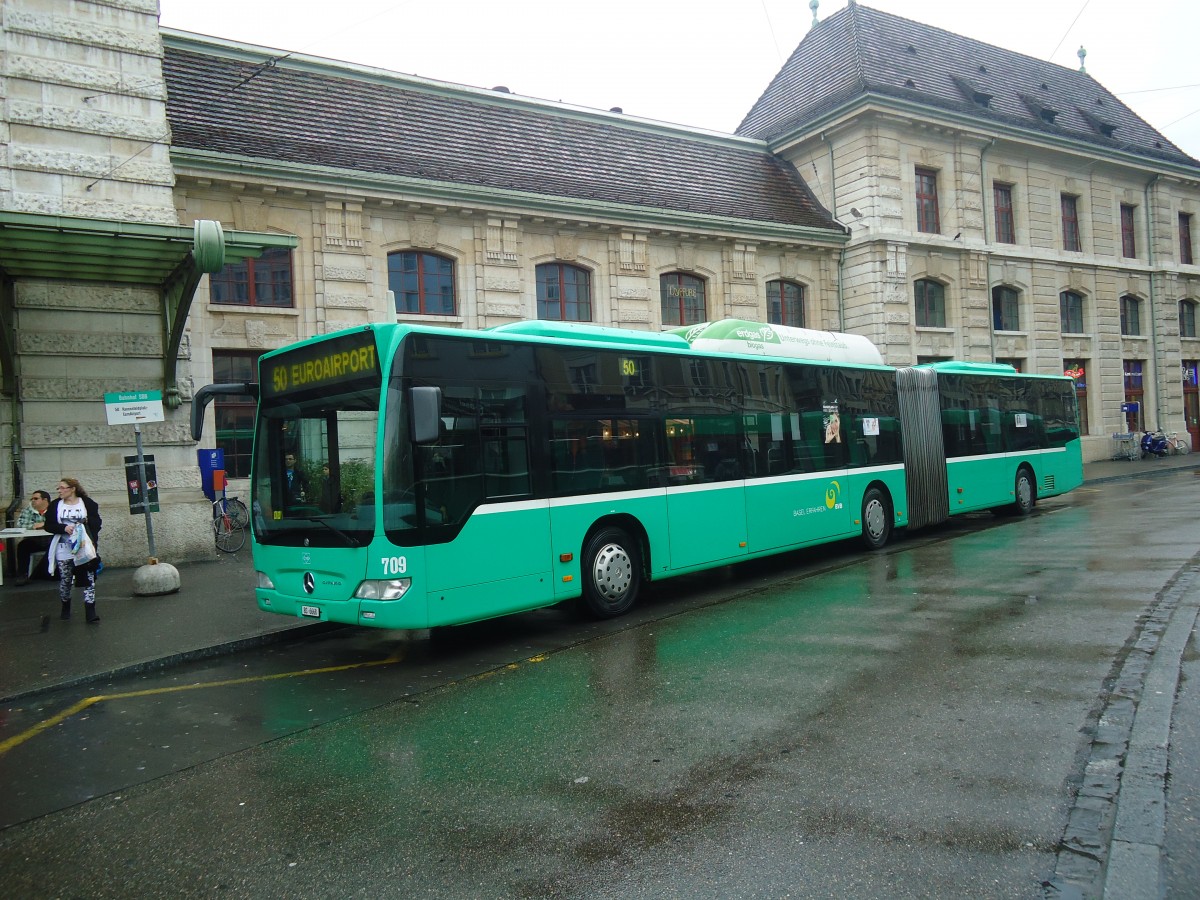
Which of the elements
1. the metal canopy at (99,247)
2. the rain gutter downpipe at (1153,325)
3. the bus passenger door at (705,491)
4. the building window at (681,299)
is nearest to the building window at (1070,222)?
the rain gutter downpipe at (1153,325)

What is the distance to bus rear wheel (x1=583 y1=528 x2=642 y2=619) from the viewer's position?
925 cm

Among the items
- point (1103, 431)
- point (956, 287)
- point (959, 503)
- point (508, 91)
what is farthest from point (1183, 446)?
point (508, 91)

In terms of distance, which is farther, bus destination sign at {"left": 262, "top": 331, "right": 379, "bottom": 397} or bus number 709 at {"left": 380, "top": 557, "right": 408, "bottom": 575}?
bus destination sign at {"left": 262, "top": 331, "right": 379, "bottom": 397}

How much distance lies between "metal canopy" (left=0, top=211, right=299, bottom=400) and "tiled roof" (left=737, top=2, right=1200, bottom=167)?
20705 mm

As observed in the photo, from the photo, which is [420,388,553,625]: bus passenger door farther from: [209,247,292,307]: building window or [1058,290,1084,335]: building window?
[1058,290,1084,335]: building window

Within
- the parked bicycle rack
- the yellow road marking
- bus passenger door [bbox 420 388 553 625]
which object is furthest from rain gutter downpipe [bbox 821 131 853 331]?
the yellow road marking

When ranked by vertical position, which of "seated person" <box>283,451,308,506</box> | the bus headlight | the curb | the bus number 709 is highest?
"seated person" <box>283,451,308,506</box>

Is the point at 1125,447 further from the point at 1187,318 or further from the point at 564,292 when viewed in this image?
the point at 564,292

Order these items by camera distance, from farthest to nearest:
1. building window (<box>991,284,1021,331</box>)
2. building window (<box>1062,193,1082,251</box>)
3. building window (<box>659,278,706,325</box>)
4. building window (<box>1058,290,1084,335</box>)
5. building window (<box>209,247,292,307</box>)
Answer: building window (<box>1062,193,1082,251</box>), building window (<box>1058,290,1084,335</box>), building window (<box>991,284,1021,331</box>), building window (<box>659,278,706,325</box>), building window (<box>209,247,292,307</box>)

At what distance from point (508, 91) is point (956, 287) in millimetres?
15818

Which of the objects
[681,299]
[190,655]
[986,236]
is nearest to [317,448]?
[190,655]

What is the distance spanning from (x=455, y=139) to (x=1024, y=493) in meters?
15.2

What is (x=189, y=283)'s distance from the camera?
12.5 meters

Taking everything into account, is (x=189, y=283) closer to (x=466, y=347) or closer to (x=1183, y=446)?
(x=466, y=347)
